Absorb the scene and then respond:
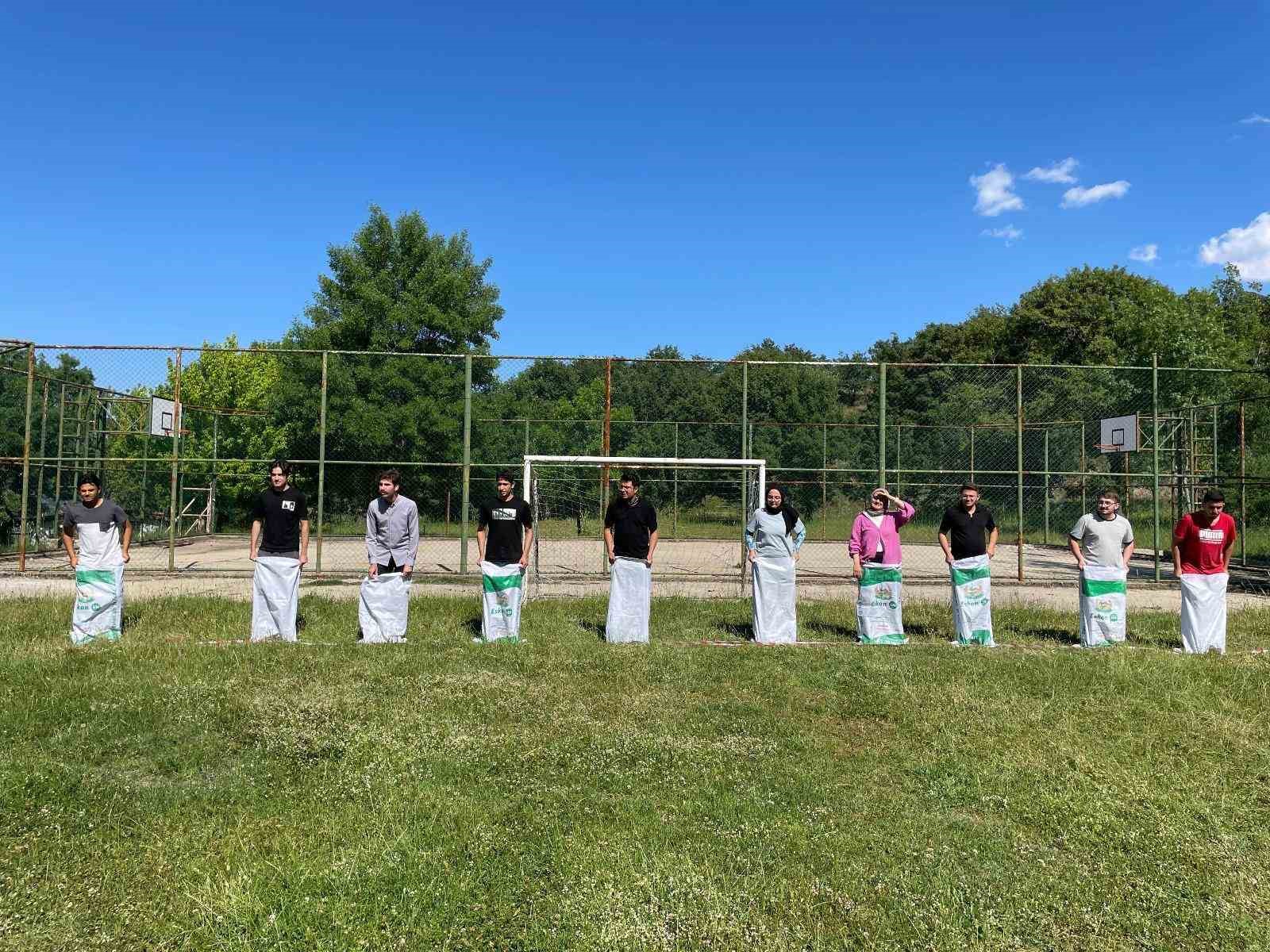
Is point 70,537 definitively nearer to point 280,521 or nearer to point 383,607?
point 280,521

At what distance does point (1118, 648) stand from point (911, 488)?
16.2 m

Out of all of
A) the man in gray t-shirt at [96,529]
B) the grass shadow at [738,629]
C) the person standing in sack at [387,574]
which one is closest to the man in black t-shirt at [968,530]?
the grass shadow at [738,629]

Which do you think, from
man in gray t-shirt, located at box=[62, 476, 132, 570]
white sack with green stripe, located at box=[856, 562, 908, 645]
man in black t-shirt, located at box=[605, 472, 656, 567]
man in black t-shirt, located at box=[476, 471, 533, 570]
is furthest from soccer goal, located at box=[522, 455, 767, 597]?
man in gray t-shirt, located at box=[62, 476, 132, 570]

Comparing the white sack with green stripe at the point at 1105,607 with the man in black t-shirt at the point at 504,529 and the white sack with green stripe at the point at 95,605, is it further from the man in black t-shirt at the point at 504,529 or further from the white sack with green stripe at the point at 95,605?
the white sack with green stripe at the point at 95,605

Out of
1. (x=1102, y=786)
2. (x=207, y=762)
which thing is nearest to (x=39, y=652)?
(x=207, y=762)

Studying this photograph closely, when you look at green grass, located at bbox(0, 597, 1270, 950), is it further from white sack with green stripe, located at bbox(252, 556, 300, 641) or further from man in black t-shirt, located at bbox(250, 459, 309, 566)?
man in black t-shirt, located at bbox(250, 459, 309, 566)

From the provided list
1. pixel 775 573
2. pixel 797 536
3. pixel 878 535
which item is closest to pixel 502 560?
pixel 775 573

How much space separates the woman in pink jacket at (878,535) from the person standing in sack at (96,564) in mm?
6863

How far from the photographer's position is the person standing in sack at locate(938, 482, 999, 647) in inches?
317

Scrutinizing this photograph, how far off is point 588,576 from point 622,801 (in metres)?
8.95

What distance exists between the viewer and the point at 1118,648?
7590 mm

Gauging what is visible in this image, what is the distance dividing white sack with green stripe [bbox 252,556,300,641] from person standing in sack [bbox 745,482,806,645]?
14.4 ft

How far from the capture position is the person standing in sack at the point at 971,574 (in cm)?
806

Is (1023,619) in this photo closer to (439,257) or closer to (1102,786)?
(1102,786)
